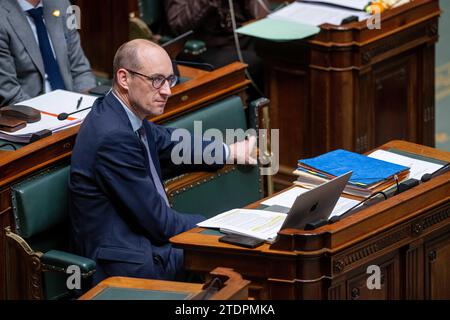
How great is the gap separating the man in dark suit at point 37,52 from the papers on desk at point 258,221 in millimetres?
1347

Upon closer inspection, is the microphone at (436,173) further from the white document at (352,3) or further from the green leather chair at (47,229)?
the white document at (352,3)

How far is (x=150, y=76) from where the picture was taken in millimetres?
3961

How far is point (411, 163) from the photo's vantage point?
13.4ft

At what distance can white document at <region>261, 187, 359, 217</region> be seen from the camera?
146 inches

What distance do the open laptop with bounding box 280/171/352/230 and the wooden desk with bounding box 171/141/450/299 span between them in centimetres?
6

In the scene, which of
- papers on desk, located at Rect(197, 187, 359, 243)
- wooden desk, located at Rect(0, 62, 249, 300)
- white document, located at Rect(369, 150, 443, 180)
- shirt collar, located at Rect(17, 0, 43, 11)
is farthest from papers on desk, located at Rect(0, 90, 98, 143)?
white document, located at Rect(369, 150, 443, 180)

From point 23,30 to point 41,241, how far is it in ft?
3.66

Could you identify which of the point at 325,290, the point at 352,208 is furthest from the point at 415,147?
the point at 325,290

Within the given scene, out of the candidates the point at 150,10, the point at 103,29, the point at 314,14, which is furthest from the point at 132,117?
the point at 103,29

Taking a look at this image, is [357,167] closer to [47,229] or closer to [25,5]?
[47,229]

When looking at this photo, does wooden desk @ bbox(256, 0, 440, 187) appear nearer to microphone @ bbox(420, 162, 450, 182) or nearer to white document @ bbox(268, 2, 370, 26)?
white document @ bbox(268, 2, 370, 26)

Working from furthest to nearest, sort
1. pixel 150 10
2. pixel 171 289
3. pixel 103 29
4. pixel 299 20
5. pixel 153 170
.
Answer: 1. pixel 103 29
2. pixel 150 10
3. pixel 299 20
4. pixel 153 170
5. pixel 171 289

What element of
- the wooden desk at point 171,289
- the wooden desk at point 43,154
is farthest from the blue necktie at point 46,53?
the wooden desk at point 171,289
